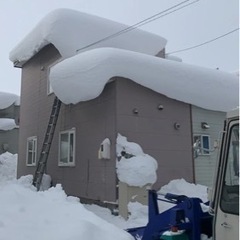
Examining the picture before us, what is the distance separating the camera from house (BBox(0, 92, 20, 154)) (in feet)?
71.3

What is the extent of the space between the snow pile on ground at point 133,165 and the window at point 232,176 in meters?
5.31

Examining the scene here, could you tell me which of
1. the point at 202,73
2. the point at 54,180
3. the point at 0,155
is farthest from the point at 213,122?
the point at 0,155

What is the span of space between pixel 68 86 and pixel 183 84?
123 inches

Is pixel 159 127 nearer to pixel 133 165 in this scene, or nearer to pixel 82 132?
pixel 133 165

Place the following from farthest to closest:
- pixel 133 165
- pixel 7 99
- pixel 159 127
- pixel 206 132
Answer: pixel 7 99 < pixel 206 132 < pixel 159 127 < pixel 133 165

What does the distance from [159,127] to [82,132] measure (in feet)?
7.53

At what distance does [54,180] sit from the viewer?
38.3 ft

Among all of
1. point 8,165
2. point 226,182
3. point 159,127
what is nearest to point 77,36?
point 159,127

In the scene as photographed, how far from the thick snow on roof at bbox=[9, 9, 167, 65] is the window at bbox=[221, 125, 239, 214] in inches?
360

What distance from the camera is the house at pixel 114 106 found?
8961mm

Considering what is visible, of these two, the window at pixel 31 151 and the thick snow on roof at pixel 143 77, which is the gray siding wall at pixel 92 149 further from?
the window at pixel 31 151

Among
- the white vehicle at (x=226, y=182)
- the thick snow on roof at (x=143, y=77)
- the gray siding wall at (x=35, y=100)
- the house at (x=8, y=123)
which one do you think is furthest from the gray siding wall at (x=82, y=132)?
the house at (x=8, y=123)

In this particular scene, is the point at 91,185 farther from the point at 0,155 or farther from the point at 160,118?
the point at 0,155

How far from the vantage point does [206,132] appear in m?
10.4
